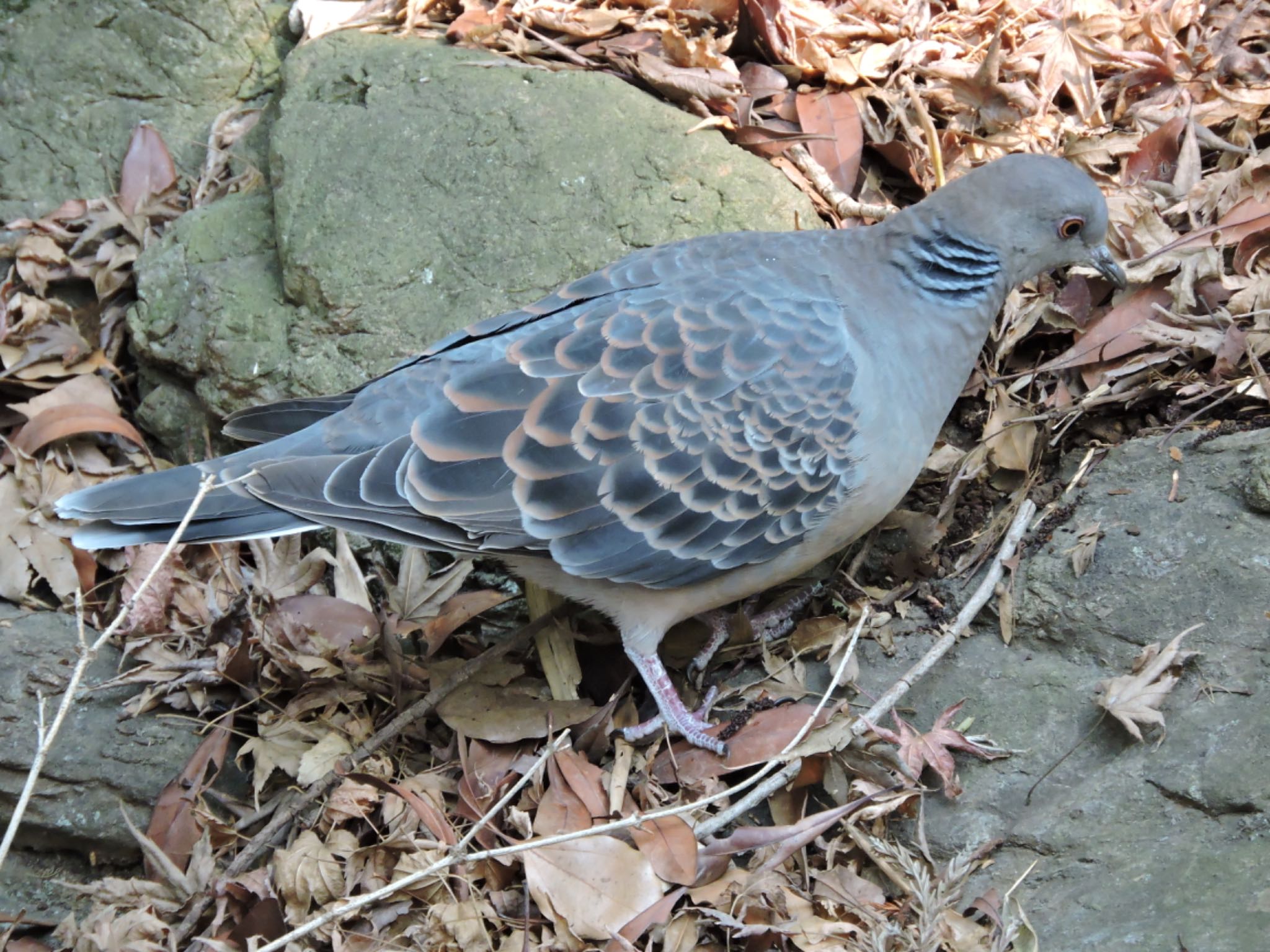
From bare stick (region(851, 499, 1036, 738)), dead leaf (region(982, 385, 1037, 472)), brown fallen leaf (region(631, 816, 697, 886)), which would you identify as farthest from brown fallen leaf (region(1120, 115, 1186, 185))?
brown fallen leaf (region(631, 816, 697, 886))

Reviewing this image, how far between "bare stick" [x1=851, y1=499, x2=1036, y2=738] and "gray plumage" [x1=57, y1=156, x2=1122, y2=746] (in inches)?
14.4

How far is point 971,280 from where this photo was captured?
3002 millimetres

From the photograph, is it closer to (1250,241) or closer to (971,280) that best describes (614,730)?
(971,280)

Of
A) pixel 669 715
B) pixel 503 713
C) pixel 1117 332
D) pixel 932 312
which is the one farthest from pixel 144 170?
pixel 1117 332

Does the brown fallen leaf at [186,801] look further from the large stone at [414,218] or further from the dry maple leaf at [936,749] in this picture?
the dry maple leaf at [936,749]

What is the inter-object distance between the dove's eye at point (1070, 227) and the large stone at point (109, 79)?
333cm

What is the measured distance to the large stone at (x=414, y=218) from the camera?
370 cm

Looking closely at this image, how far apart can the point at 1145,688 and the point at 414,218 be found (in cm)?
271

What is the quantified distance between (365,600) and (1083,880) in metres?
2.20

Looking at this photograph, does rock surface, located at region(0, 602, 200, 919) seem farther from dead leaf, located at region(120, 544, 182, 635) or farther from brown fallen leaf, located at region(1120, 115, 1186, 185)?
brown fallen leaf, located at region(1120, 115, 1186, 185)

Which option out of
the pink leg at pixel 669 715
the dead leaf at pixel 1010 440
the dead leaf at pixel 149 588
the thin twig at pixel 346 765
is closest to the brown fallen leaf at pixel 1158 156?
the dead leaf at pixel 1010 440

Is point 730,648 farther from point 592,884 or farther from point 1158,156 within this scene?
point 1158,156

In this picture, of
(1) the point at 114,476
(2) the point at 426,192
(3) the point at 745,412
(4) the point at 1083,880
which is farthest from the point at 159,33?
(4) the point at 1083,880

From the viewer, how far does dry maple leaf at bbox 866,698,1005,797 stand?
2.74 m
